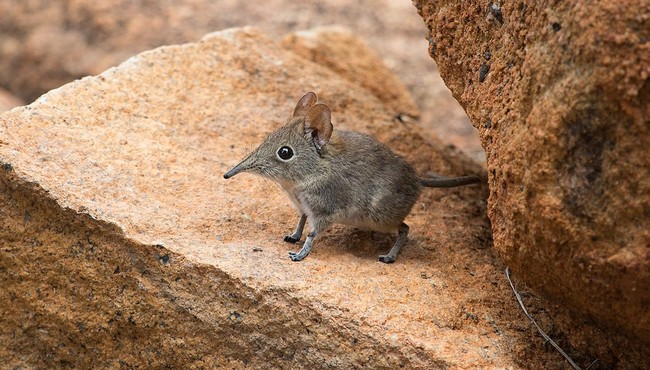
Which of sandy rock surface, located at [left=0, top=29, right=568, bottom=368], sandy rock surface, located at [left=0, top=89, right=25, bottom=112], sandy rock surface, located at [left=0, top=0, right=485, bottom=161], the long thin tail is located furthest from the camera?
sandy rock surface, located at [left=0, top=0, right=485, bottom=161]

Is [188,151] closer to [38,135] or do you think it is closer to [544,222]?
[38,135]

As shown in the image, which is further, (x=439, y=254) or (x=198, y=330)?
(x=439, y=254)

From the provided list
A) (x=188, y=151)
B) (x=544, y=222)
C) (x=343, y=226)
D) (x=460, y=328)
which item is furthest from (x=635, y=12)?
(x=188, y=151)

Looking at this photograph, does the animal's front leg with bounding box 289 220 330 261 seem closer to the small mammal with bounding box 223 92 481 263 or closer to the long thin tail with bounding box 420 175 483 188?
the small mammal with bounding box 223 92 481 263

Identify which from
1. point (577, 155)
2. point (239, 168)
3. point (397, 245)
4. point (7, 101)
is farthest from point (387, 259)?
point (7, 101)

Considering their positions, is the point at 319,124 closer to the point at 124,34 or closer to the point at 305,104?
the point at 305,104

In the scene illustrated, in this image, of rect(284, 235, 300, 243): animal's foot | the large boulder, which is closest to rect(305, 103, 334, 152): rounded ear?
rect(284, 235, 300, 243): animal's foot

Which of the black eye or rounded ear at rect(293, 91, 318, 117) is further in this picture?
rounded ear at rect(293, 91, 318, 117)

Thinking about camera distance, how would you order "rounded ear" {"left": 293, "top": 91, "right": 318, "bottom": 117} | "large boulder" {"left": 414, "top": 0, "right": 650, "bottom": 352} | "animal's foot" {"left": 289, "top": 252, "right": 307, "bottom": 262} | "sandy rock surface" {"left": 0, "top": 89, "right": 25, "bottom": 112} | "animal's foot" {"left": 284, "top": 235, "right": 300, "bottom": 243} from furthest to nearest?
"sandy rock surface" {"left": 0, "top": 89, "right": 25, "bottom": 112}, "rounded ear" {"left": 293, "top": 91, "right": 318, "bottom": 117}, "animal's foot" {"left": 284, "top": 235, "right": 300, "bottom": 243}, "animal's foot" {"left": 289, "top": 252, "right": 307, "bottom": 262}, "large boulder" {"left": 414, "top": 0, "right": 650, "bottom": 352}
